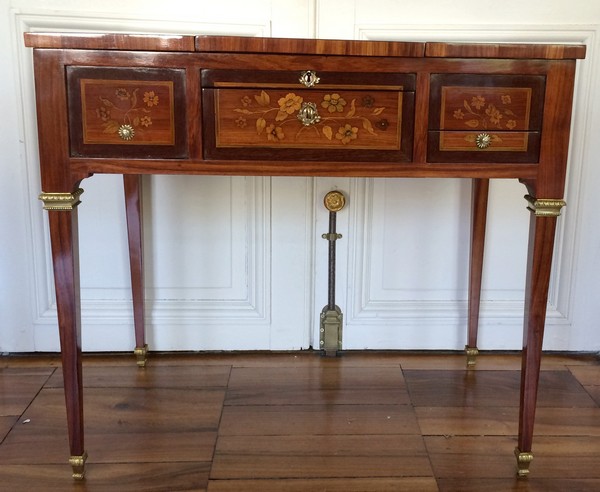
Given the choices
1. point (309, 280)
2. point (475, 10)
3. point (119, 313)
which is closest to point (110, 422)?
point (119, 313)

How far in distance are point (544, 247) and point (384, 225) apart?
1.99 feet

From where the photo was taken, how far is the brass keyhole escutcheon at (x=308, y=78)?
117cm

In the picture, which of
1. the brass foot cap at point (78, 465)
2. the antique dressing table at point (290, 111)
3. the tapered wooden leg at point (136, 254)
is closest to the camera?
the antique dressing table at point (290, 111)

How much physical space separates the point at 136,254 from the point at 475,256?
2.79 feet

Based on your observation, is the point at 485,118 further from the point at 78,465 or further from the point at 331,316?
the point at 78,465

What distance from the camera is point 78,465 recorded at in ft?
4.25

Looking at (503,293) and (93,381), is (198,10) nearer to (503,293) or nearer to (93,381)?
(93,381)

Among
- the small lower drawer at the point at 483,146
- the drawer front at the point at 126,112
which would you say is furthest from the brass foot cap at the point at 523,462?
the drawer front at the point at 126,112

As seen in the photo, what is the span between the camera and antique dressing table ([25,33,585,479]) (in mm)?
1157

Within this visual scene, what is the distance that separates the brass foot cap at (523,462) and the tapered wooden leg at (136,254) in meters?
0.94

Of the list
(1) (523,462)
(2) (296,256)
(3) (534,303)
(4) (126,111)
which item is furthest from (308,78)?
(1) (523,462)

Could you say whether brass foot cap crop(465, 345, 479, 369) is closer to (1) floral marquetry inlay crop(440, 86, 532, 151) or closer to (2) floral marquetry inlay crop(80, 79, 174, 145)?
(1) floral marquetry inlay crop(440, 86, 532, 151)

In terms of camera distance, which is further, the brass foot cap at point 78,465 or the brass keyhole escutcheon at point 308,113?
the brass foot cap at point 78,465

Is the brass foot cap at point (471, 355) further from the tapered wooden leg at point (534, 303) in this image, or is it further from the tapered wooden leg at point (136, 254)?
the tapered wooden leg at point (136, 254)
